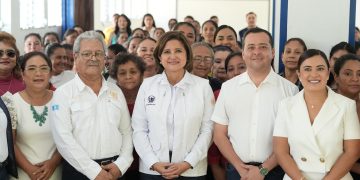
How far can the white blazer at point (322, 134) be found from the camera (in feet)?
9.35

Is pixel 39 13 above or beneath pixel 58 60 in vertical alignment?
above

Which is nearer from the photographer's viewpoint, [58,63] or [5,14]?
[58,63]

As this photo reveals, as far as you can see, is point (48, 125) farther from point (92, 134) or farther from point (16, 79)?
point (16, 79)

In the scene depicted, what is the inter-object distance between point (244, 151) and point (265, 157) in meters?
0.14

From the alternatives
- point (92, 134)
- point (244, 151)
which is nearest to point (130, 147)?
point (92, 134)

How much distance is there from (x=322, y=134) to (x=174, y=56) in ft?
3.53

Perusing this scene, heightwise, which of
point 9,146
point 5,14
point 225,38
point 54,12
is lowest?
point 9,146

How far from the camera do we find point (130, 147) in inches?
131

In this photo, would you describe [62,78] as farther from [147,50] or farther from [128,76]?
[128,76]

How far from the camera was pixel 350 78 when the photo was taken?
3.54 m

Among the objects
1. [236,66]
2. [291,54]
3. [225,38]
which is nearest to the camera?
[236,66]

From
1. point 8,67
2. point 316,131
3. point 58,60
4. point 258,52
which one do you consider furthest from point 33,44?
point 316,131

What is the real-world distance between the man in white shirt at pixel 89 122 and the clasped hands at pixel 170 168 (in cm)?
24

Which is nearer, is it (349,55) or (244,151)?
(244,151)
